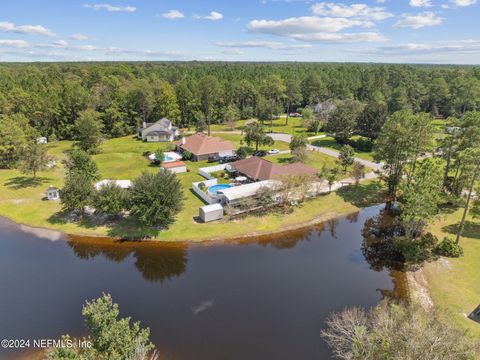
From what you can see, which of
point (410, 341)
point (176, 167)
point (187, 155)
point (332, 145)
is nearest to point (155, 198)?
point (176, 167)

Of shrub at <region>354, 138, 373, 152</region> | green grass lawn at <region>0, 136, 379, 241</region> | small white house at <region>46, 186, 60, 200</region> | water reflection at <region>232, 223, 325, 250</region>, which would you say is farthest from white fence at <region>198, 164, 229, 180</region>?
shrub at <region>354, 138, 373, 152</region>

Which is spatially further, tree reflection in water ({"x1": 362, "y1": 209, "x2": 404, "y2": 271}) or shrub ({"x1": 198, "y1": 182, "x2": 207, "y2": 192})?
shrub ({"x1": 198, "y1": 182, "x2": 207, "y2": 192})

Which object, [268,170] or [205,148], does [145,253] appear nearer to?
[268,170]

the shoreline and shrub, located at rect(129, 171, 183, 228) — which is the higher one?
shrub, located at rect(129, 171, 183, 228)

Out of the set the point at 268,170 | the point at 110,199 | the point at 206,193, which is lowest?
the point at 206,193

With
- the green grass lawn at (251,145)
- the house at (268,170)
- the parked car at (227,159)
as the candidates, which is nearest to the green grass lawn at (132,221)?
the parked car at (227,159)

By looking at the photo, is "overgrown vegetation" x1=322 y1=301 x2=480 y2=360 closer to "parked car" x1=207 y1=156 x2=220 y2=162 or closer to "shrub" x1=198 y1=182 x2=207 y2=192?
"shrub" x1=198 y1=182 x2=207 y2=192
